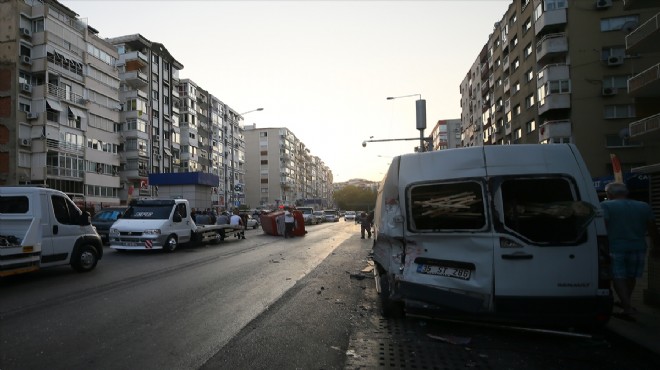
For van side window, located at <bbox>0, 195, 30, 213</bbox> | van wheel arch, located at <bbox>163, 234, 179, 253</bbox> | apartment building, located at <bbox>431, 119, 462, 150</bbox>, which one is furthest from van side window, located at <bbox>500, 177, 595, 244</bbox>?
apartment building, located at <bbox>431, 119, 462, 150</bbox>

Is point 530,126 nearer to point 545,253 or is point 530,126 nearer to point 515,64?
point 515,64

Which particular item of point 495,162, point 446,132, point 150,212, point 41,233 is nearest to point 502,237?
point 495,162

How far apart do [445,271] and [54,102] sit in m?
47.1

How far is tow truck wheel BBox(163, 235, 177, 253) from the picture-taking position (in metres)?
15.8

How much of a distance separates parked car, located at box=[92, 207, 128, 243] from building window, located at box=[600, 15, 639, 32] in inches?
1493

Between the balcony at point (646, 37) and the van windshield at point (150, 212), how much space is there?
20.3 m

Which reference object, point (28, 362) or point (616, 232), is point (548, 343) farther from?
point (28, 362)

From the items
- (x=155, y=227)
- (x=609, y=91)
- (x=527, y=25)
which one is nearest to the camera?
(x=155, y=227)

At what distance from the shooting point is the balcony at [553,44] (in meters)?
A: 37.0

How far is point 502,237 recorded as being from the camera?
15.9 ft

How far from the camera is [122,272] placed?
10.5 m

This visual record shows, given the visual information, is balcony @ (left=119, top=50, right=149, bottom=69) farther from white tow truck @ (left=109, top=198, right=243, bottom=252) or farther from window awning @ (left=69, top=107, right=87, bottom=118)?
white tow truck @ (left=109, top=198, right=243, bottom=252)

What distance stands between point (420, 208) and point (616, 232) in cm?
266

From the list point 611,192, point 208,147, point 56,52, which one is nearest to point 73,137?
point 56,52
